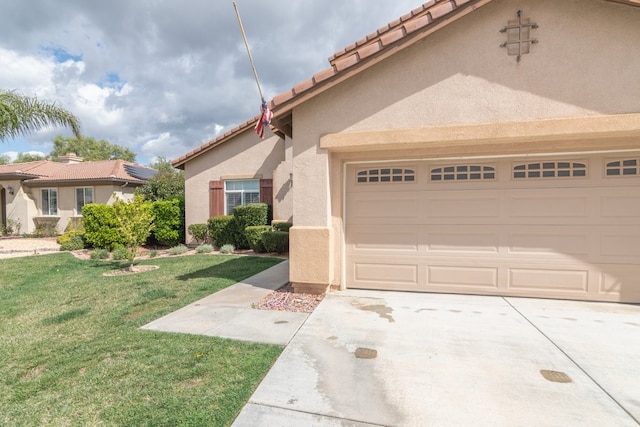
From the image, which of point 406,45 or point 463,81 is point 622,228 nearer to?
point 463,81

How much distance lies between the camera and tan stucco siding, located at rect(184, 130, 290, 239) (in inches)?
530

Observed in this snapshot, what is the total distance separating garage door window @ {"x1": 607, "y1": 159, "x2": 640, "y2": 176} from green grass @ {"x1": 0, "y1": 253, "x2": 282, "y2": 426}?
643cm

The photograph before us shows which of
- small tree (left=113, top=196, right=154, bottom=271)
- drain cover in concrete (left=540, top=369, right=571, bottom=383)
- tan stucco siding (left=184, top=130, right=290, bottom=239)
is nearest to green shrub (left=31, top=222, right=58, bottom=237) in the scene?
tan stucco siding (left=184, top=130, right=290, bottom=239)

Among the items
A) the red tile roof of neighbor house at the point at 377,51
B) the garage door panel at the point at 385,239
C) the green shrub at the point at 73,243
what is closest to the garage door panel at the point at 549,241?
the garage door panel at the point at 385,239

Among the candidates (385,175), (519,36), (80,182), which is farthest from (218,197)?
(519,36)

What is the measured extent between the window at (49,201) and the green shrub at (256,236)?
15.5 m

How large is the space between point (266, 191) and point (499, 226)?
969 cm

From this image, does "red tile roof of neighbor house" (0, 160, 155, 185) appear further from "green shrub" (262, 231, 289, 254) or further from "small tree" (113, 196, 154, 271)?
"green shrub" (262, 231, 289, 254)

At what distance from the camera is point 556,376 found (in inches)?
124

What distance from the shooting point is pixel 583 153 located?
536 centimetres

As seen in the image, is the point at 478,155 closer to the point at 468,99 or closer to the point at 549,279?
the point at 468,99

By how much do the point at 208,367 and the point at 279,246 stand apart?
785 centimetres

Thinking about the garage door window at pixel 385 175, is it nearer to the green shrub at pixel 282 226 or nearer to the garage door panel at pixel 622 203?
the garage door panel at pixel 622 203

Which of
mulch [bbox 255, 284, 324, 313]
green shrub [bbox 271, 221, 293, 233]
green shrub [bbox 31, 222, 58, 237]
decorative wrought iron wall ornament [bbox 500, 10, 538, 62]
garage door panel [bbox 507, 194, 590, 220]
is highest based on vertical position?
decorative wrought iron wall ornament [bbox 500, 10, 538, 62]
